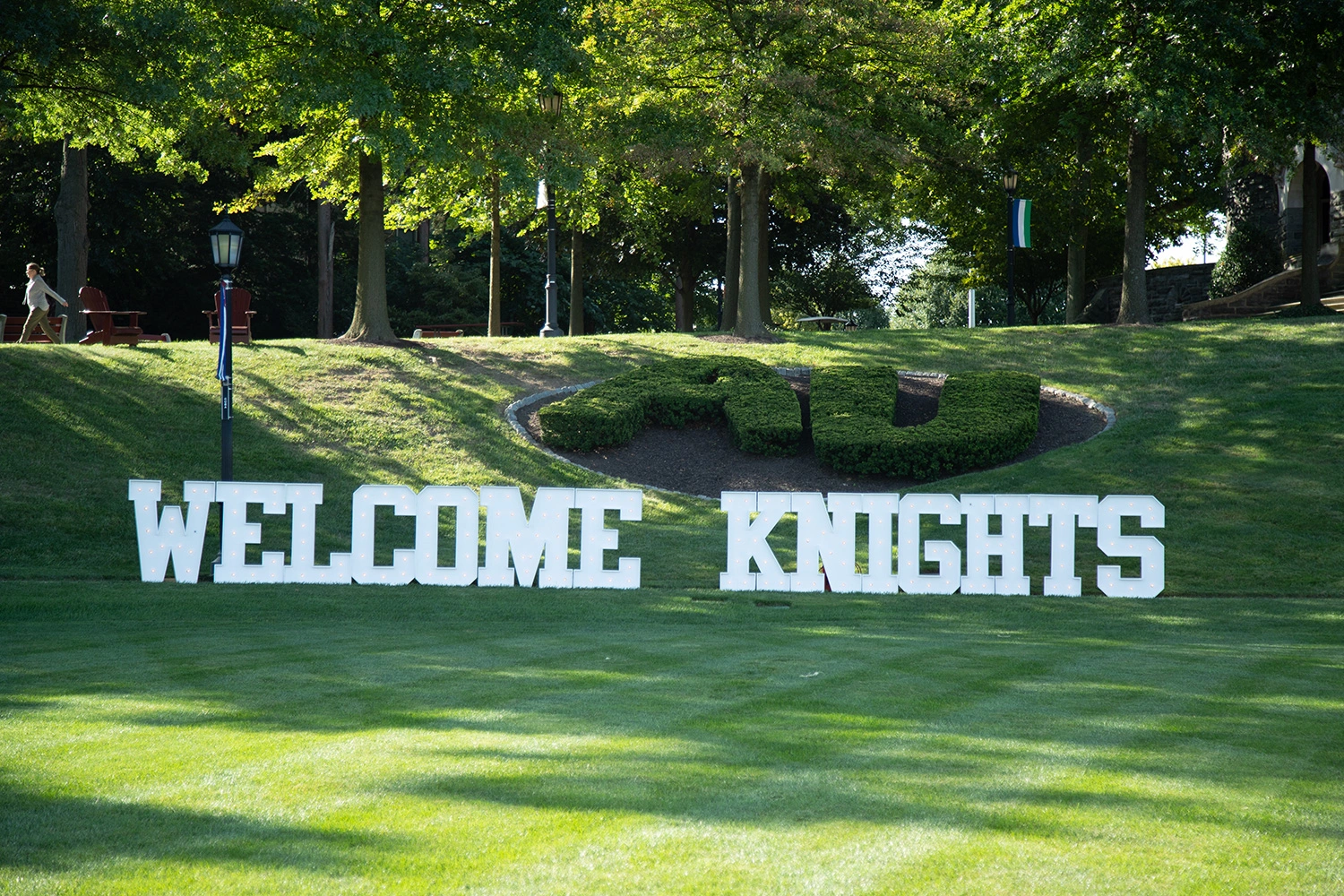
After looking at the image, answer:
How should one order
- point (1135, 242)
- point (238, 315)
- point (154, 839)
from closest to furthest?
point (154, 839) < point (238, 315) < point (1135, 242)

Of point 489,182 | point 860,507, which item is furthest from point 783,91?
point 860,507

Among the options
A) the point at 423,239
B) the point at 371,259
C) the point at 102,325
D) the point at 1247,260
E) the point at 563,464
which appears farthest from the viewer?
the point at 423,239

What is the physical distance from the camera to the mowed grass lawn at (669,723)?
3996mm

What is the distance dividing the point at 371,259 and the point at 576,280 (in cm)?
1179

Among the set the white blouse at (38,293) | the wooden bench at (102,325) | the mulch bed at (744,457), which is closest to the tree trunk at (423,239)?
the wooden bench at (102,325)

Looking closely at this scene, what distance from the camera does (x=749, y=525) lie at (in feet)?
44.1

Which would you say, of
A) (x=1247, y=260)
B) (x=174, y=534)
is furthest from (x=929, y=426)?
(x=1247, y=260)

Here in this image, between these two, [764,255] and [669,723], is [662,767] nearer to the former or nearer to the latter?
[669,723]

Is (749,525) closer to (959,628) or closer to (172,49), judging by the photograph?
(959,628)

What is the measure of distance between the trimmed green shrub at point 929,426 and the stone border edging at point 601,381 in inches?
34.1

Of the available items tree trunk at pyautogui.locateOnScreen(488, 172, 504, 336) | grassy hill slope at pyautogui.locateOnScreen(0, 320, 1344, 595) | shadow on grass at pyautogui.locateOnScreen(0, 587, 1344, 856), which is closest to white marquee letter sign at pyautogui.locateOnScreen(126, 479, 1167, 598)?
grassy hill slope at pyautogui.locateOnScreen(0, 320, 1344, 595)

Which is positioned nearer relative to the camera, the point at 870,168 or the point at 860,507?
the point at 860,507

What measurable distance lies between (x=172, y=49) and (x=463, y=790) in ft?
56.2

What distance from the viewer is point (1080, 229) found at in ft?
104
